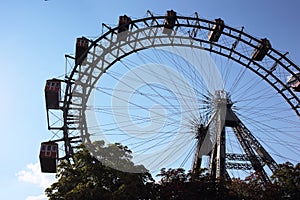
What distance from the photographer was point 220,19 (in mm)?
34406

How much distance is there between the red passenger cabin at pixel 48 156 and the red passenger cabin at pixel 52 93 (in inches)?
137

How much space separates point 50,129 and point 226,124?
15259mm

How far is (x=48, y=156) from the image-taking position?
2911 centimetres

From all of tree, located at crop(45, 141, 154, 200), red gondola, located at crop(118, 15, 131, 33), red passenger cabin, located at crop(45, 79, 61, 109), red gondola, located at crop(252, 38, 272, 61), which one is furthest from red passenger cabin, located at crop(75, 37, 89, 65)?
red gondola, located at crop(252, 38, 272, 61)

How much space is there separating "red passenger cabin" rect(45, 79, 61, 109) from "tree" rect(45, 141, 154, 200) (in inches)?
350

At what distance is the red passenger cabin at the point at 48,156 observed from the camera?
95.6 feet

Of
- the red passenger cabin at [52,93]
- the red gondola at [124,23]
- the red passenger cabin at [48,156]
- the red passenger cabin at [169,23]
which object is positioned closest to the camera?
the red passenger cabin at [48,156]

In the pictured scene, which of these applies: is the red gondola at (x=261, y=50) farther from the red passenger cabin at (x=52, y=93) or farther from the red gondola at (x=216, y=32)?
the red passenger cabin at (x=52, y=93)

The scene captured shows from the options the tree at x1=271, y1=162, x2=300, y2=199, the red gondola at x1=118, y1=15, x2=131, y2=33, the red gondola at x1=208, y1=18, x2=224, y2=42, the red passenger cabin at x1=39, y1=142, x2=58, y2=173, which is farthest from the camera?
the red gondola at x1=208, y1=18, x2=224, y2=42

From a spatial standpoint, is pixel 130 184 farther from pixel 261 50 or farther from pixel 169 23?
pixel 261 50

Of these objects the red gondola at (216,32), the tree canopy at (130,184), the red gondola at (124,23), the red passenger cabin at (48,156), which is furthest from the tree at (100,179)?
the red gondola at (216,32)

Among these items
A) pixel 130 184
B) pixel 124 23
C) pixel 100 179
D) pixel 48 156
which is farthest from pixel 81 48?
pixel 130 184

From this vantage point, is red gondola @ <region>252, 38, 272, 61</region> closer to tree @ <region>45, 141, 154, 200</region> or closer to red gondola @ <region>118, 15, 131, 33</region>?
red gondola @ <region>118, 15, 131, 33</region>

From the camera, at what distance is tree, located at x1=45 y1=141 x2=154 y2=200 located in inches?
781
